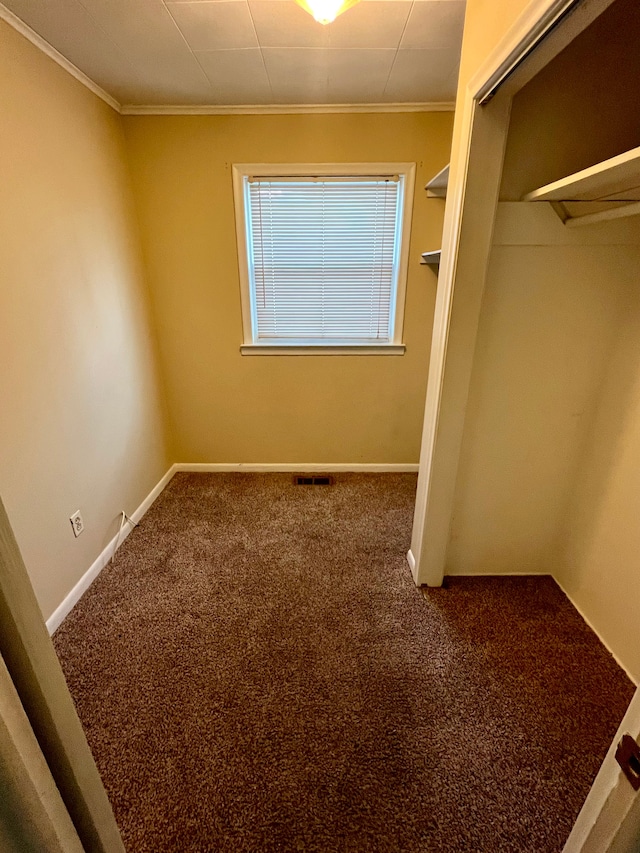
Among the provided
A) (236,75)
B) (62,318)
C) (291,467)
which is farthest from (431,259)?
(62,318)

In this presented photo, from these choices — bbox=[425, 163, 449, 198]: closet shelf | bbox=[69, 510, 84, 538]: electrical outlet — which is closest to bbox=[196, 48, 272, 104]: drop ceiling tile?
bbox=[425, 163, 449, 198]: closet shelf

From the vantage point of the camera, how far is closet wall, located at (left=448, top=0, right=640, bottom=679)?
51.8 inches

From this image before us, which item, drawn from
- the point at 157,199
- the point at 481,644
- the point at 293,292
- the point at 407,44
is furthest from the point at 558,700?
the point at 157,199

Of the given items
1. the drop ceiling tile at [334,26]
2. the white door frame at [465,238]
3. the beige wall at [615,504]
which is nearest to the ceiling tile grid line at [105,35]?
the drop ceiling tile at [334,26]

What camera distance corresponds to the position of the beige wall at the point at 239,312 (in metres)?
2.30

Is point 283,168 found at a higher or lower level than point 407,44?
lower

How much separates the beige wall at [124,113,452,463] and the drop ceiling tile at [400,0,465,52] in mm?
615

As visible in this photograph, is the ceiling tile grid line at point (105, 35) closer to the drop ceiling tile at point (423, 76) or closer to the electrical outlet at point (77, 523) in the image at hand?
the drop ceiling tile at point (423, 76)

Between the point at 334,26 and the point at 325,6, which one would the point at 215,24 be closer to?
the point at 334,26

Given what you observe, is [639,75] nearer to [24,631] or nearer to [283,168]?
[283,168]

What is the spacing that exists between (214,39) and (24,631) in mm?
2255

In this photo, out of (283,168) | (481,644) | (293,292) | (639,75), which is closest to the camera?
(639,75)

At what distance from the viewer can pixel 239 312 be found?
2.67 metres

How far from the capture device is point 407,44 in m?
1.68
